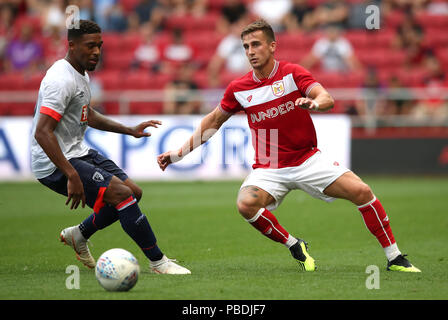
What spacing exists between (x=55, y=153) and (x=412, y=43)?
1522cm

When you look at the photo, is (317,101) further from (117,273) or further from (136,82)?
(136,82)

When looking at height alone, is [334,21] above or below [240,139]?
above

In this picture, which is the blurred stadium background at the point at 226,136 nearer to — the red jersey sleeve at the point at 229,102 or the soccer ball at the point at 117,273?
the soccer ball at the point at 117,273

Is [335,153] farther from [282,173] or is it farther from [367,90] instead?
[282,173]

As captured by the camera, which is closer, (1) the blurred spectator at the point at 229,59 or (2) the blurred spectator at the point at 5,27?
(1) the blurred spectator at the point at 229,59

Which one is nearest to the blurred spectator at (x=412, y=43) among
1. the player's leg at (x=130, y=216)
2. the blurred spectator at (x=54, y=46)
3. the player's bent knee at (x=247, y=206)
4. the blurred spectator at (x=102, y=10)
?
the blurred spectator at (x=102, y=10)

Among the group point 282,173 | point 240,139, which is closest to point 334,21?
point 240,139

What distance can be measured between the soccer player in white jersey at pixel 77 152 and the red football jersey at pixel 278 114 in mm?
1358

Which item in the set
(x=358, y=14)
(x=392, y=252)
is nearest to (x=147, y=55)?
(x=358, y=14)

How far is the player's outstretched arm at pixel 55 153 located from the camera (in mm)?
6008

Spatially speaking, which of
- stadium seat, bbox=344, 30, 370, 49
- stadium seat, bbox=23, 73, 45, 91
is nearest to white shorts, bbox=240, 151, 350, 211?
stadium seat, bbox=23, 73, 45, 91

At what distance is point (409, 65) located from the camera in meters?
18.9

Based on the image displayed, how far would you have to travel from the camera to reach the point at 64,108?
619 cm
